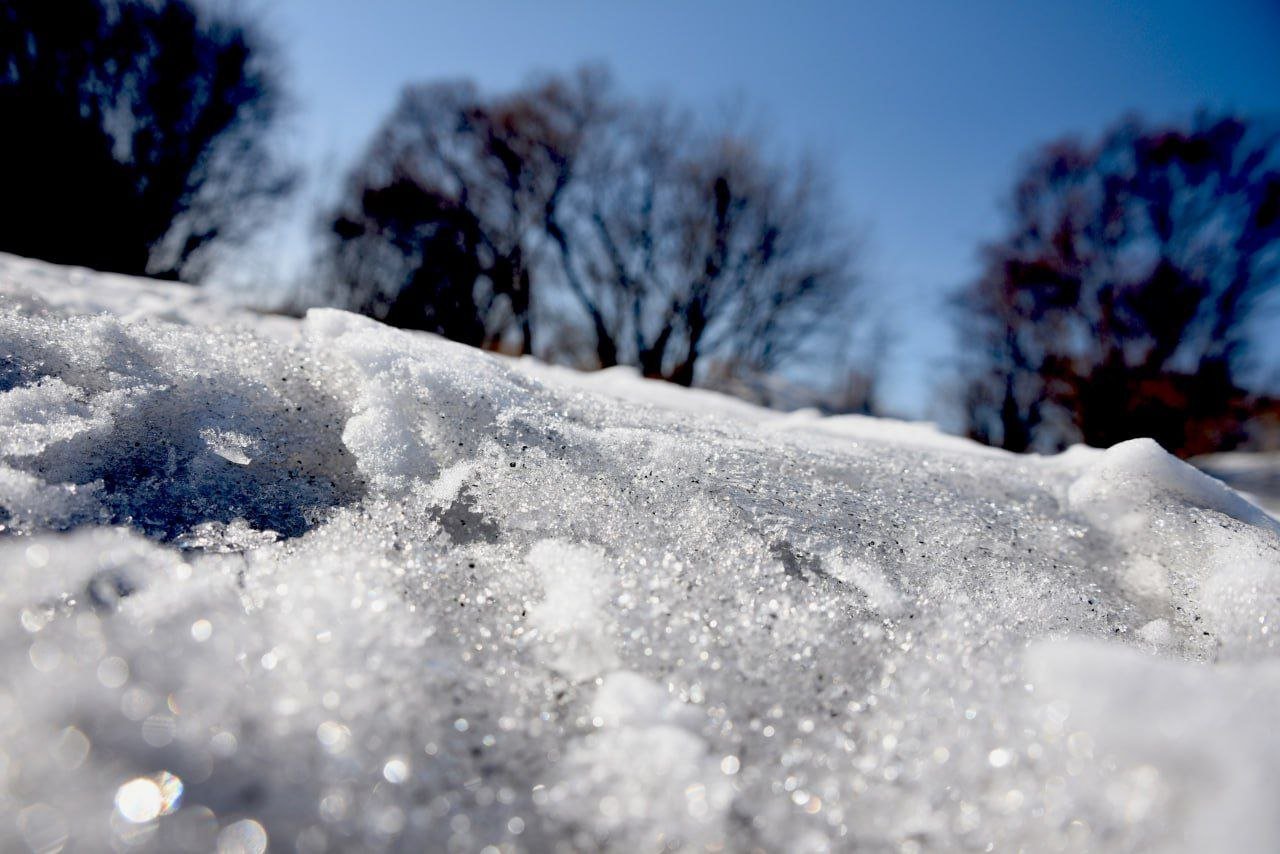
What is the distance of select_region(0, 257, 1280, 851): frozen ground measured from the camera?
323 millimetres

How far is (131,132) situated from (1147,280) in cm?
1073

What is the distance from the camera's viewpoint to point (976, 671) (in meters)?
0.44

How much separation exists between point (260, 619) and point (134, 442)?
0.33m

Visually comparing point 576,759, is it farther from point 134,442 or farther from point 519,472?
point 134,442

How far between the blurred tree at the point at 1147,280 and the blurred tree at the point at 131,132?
8.92m

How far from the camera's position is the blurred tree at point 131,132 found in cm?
605

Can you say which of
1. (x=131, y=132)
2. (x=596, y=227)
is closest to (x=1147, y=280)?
(x=596, y=227)

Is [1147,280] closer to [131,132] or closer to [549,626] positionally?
[549,626]

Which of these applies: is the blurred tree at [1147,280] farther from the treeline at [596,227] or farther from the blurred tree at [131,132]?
the blurred tree at [131,132]

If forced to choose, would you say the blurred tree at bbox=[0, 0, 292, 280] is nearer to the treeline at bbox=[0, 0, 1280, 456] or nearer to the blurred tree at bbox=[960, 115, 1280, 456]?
the treeline at bbox=[0, 0, 1280, 456]

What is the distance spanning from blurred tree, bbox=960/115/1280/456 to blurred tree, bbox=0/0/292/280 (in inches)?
351

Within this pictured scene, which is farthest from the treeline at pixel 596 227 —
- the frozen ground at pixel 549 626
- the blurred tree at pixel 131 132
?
the frozen ground at pixel 549 626

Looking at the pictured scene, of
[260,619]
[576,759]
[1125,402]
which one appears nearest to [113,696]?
[260,619]

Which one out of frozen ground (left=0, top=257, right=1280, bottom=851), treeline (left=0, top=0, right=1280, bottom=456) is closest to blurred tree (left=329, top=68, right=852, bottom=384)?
treeline (left=0, top=0, right=1280, bottom=456)
